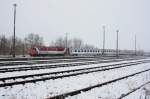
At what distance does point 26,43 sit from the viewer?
93188mm

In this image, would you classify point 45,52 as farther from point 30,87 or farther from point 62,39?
point 62,39

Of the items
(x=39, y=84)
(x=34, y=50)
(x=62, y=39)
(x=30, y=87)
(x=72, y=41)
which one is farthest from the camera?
(x=72, y=41)

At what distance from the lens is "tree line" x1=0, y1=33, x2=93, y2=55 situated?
5916 cm

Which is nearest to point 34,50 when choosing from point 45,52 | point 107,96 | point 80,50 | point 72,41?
point 45,52

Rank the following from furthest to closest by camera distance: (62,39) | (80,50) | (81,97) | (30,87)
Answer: (62,39)
(80,50)
(30,87)
(81,97)

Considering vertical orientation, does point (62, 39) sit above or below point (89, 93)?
above

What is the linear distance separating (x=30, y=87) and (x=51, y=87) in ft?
3.74

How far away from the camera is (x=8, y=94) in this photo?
32.0ft

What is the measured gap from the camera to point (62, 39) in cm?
13612

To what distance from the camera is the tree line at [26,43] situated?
2329 inches

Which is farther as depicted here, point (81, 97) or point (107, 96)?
point (107, 96)

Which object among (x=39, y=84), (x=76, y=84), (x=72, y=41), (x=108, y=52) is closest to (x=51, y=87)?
(x=39, y=84)

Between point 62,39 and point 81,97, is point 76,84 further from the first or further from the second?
point 62,39

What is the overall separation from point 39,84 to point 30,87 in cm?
105
